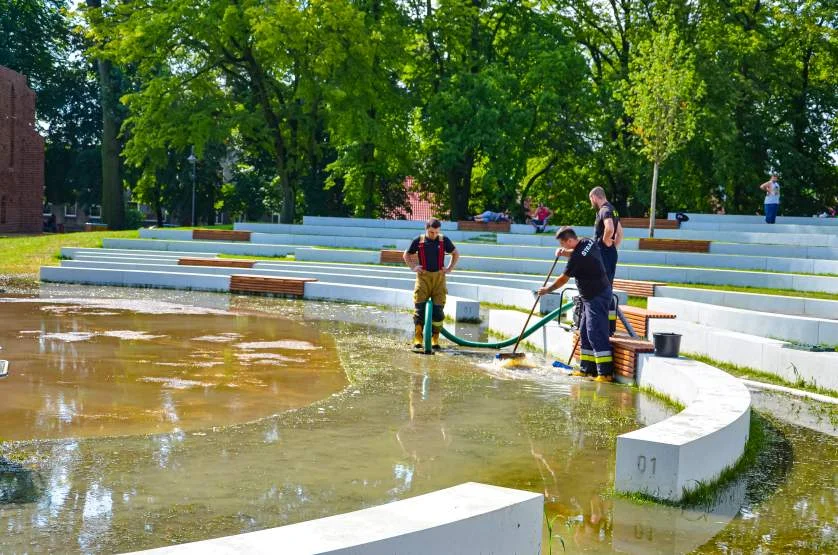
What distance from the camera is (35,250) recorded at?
31.8 meters

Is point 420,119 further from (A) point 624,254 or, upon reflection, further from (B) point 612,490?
(B) point 612,490

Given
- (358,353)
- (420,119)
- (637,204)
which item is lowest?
(358,353)

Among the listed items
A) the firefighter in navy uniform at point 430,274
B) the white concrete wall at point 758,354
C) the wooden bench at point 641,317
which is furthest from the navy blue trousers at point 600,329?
the firefighter in navy uniform at point 430,274

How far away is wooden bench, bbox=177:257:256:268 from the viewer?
81.8 feet

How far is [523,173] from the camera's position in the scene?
36750 millimetres

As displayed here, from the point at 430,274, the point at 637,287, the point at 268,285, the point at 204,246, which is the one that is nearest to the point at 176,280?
the point at 268,285

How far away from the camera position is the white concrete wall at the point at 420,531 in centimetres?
364

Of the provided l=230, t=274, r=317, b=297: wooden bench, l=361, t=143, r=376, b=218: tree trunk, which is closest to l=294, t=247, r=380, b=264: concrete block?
l=230, t=274, r=317, b=297: wooden bench

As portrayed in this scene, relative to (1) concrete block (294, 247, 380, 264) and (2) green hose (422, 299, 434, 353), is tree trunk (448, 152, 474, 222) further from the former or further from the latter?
(2) green hose (422, 299, 434, 353)

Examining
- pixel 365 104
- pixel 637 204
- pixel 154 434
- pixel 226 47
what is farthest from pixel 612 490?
pixel 637 204

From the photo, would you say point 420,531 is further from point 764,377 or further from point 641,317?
point 641,317

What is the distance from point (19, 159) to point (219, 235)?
21.9 m

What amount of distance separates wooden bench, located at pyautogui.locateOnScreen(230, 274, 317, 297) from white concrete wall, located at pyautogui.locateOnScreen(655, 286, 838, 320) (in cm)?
793

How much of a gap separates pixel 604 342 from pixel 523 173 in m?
26.1
